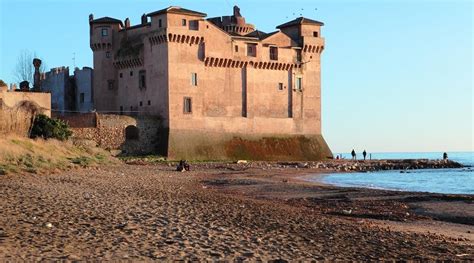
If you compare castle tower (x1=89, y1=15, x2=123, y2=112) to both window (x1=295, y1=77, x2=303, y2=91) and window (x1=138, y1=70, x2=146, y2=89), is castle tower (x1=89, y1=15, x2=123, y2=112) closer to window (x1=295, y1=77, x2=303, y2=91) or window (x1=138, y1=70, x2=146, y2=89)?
window (x1=138, y1=70, x2=146, y2=89)

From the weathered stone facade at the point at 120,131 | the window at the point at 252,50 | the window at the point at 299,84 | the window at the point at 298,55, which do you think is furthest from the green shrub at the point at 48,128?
the window at the point at 298,55

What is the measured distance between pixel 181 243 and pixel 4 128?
2122 centimetres

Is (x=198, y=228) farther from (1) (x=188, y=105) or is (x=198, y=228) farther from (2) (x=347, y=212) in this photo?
(1) (x=188, y=105)

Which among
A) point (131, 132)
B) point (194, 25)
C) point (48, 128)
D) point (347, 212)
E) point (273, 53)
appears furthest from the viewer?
point (273, 53)

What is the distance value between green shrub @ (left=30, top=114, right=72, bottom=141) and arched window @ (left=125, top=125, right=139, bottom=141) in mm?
8958

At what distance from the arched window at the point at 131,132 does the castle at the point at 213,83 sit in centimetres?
187

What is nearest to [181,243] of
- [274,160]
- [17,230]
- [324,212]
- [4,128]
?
[17,230]

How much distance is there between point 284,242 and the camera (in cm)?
1099

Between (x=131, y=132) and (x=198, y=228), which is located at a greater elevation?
(x=131, y=132)

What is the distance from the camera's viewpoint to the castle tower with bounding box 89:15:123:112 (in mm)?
57875

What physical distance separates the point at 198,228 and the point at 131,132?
4145cm

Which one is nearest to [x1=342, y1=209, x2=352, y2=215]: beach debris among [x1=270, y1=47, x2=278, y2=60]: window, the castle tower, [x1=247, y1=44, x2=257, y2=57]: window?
[x1=247, y1=44, x2=257, y2=57]: window

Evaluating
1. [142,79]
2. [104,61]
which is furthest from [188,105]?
[104,61]

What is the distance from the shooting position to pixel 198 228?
39.3 ft
